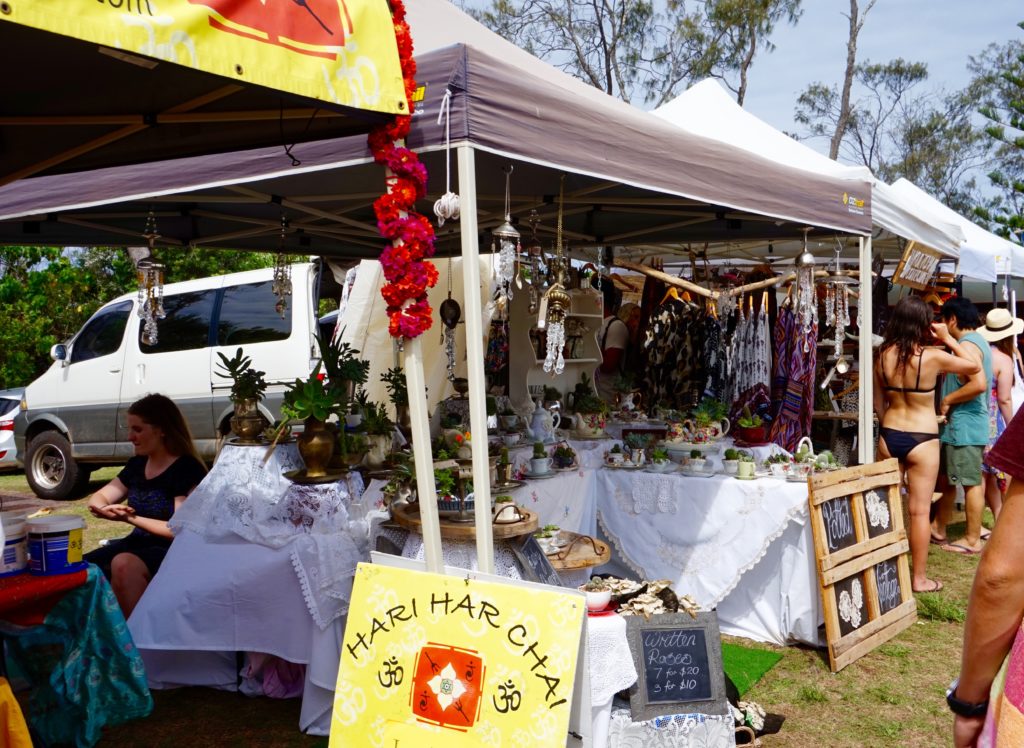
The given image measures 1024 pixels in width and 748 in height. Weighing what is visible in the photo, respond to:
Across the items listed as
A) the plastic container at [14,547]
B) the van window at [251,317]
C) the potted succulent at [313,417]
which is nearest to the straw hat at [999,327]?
the potted succulent at [313,417]

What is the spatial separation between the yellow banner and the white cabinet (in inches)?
137

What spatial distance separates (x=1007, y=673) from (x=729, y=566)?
3097mm

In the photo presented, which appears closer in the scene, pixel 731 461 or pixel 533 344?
pixel 731 461

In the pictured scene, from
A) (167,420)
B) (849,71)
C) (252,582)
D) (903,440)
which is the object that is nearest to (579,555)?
(252,582)

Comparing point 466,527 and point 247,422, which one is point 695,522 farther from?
point 247,422

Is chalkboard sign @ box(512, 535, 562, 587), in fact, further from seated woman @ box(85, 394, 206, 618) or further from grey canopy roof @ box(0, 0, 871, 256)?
seated woman @ box(85, 394, 206, 618)

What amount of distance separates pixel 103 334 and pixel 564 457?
19.2 ft

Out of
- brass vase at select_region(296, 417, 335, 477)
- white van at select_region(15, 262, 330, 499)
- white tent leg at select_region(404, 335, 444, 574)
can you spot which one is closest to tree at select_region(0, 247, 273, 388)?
white van at select_region(15, 262, 330, 499)

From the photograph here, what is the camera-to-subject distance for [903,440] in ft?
16.0

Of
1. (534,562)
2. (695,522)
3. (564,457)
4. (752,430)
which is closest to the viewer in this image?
(534,562)

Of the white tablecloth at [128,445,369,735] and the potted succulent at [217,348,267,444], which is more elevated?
the potted succulent at [217,348,267,444]

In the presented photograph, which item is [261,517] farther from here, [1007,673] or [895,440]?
[895,440]

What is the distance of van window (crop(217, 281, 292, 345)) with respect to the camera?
25.1 feet

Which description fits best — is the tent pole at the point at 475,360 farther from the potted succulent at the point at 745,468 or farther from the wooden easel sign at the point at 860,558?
the potted succulent at the point at 745,468
